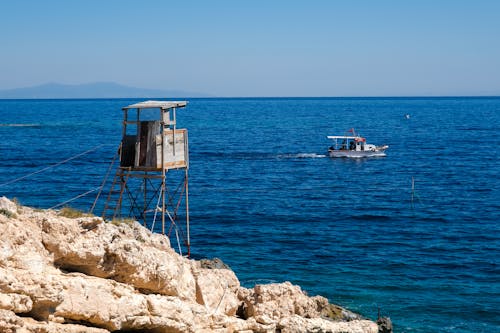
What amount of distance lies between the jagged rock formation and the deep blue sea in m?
8.13

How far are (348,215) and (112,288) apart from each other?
3181 cm

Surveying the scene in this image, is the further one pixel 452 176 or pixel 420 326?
pixel 452 176

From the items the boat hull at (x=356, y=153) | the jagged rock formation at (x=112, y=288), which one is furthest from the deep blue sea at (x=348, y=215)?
the jagged rock formation at (x=112, y=288)

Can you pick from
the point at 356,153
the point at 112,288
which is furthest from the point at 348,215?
the point at 356,153

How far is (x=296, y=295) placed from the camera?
2002cm

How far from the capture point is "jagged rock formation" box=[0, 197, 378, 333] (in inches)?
543

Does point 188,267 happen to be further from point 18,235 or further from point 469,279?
point 469,279

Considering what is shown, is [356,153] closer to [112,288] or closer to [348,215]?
[348,215]

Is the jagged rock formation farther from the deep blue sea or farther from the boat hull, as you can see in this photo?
the boat hull

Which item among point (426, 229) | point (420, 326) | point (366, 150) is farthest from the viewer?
point (366, 150)

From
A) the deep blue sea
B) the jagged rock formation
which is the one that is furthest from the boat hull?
the jagged rock formation

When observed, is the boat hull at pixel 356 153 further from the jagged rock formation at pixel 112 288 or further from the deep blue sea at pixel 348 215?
the jagged rock formation at pixel 112 288

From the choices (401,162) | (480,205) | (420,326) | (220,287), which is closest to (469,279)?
(420,326)

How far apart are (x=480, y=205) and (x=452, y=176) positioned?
15.5 meters
